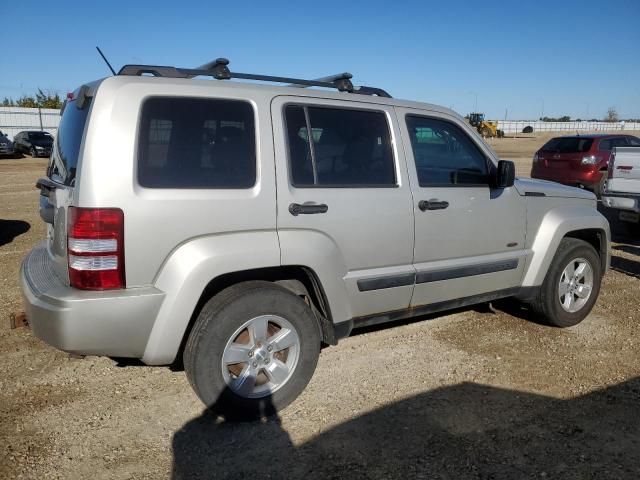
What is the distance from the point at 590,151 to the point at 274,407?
1189cm

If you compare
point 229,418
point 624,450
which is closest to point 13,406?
point 229,418

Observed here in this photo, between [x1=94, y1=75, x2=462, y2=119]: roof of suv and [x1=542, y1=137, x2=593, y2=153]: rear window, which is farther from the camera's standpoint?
[x1=542, y1=137, x2=593, y2=153]: rear window

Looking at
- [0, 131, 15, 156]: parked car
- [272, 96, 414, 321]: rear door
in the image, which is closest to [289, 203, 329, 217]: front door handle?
[272, 96, 414, 321]: rear door

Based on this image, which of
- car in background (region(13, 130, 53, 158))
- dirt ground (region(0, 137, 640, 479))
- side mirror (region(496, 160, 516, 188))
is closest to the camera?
dirt ground (region(0, 137, 640, 479))

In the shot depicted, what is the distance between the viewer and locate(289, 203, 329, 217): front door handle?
3.18 metres

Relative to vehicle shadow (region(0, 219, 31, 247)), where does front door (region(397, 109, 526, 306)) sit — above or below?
above

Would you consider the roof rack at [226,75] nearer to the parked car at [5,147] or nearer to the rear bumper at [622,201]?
the rear bumper at [622,201]

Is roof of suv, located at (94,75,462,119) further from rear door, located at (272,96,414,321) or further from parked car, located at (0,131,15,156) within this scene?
parked car, located at (0,131,15,156)

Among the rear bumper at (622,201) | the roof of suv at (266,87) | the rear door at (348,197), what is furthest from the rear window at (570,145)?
the rear door at (348,197)

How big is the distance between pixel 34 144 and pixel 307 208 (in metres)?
28.7

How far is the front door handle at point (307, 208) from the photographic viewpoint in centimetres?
318

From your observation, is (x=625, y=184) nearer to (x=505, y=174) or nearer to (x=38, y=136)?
(x=505, y=174)

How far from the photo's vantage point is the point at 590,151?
41.7 feet

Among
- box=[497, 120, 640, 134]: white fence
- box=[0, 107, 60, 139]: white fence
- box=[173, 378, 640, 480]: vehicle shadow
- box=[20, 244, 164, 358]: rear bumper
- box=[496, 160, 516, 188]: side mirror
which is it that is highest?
box=[497, 120, 640, 134]: white fence
